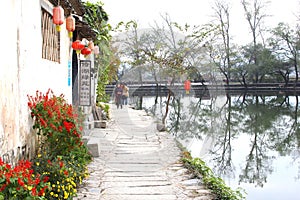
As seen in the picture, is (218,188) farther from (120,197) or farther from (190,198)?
(120,197)

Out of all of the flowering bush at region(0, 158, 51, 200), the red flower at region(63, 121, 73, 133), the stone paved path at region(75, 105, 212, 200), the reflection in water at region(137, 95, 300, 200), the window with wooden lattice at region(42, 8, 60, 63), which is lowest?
the reflection in water at region(137, 95, 300, 200)

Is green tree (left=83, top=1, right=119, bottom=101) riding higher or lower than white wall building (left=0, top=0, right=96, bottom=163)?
higher

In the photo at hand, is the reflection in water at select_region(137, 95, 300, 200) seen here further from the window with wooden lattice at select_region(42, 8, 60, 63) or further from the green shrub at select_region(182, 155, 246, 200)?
the window with wooden lattice at select_region(42, 8, 60, 63)

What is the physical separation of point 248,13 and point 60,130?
31.2 metres

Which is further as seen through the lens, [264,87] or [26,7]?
[264,87]

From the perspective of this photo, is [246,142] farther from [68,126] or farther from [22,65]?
[22,65]

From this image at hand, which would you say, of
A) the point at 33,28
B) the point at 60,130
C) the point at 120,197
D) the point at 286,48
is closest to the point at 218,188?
the point at 120,197

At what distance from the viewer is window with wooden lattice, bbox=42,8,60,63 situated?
19.7 ft

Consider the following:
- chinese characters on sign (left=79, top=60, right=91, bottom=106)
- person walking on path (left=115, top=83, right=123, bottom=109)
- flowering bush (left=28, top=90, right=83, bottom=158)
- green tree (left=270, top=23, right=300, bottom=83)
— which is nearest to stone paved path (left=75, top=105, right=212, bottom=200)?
flowering bush (left=28, top=90, right=83, bottom=158)

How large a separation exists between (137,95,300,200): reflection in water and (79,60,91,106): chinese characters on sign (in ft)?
10.3

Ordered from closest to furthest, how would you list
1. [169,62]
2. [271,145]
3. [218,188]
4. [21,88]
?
[21,88]
[218,188]
[271,145]
[169,62]

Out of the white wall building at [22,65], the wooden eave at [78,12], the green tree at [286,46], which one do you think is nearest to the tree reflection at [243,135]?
the wooden eave at [78,12]

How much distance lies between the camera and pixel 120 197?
464cm

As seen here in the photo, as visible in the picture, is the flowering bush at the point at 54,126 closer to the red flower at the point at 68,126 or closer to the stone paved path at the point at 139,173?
the red flower at the point at 68,126
